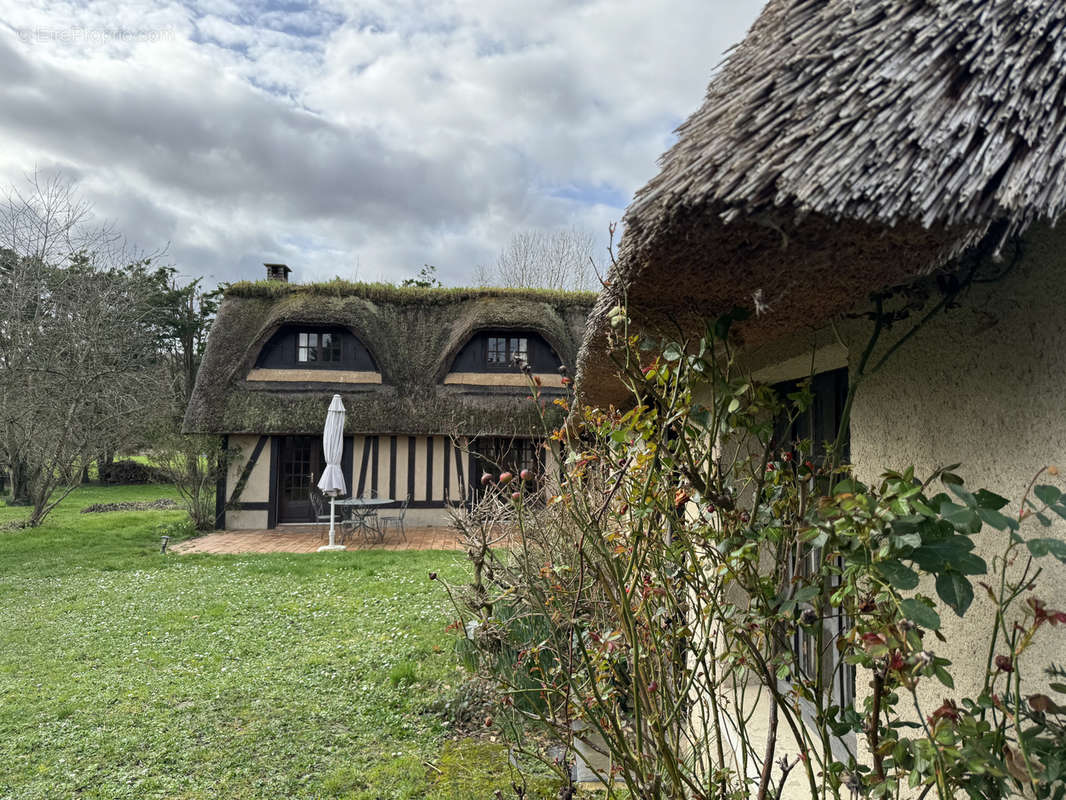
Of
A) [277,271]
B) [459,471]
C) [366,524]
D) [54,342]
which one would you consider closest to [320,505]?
[366,524]

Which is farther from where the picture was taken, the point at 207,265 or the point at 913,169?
the point at 207,265

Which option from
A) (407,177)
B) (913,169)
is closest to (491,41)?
(913,169)

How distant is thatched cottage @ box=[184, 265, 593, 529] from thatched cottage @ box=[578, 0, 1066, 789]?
10.4 meters

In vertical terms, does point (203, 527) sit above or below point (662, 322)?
below

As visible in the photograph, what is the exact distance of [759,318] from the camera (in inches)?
82.4

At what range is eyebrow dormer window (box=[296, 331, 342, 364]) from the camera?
13.4 m

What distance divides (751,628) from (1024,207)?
1254 millimetres

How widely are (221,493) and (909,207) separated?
13.4m

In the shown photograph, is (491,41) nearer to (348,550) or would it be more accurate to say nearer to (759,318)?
(759,318)

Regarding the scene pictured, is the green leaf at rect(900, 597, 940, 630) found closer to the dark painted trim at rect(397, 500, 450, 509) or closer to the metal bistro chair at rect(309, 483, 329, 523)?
the metal bistro chair at rect(309, 483, 329, 523)

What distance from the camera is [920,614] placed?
1165mm

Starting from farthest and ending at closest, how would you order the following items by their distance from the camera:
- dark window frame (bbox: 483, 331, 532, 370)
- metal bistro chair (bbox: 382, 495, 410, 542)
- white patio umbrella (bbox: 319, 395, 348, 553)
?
dark window frame (bbox: 483, 331, 532, 370) → metal bistro chair (bbox: 382, 495, 410, 542) → white patio umbrella (bbox: 319, 395, 348, 553)

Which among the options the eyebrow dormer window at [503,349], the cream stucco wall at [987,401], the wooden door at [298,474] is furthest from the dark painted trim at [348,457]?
the cream stucco wall at [987,401]

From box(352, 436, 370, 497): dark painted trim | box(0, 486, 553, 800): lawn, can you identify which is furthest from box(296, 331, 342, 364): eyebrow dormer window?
box(0, 486, 553, 800): lawn
